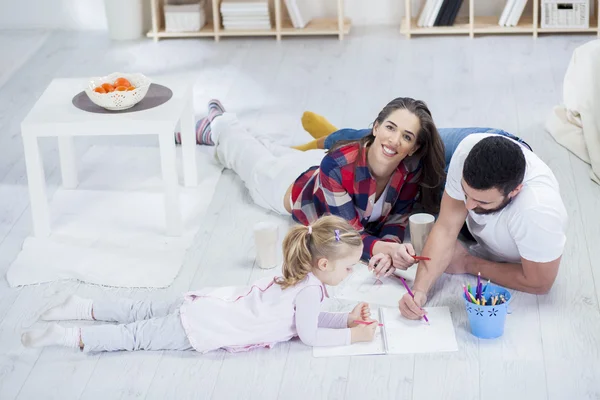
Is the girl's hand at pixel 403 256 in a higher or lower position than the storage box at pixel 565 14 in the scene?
lower

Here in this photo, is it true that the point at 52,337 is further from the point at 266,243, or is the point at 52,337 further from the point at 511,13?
the point at 511,13

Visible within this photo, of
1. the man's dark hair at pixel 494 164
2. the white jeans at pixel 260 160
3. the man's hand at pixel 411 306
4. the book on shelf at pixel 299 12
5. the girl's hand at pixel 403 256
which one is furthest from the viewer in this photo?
the book on shelf at pixel 299 12

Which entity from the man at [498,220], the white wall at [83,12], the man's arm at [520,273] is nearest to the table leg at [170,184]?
the man at [498,220]

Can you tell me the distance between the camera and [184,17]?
5.30 meters

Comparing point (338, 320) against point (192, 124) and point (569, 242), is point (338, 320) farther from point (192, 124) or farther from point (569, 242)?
point (192, 124)

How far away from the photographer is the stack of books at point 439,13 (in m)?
5.18

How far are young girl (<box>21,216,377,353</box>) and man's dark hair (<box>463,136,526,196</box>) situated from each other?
35cm

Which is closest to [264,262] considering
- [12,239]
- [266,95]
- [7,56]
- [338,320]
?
[338,320]

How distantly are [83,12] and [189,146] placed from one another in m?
2.20

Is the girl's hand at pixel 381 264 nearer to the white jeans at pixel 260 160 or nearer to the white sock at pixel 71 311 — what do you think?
the white jeans at pixel 260 160

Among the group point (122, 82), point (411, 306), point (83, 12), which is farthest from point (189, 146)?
point (83, 12)

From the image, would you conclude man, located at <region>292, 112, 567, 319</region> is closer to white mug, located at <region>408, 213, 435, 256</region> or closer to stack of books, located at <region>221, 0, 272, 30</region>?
white mug, located at <region>408, 213, 435, 256</region>

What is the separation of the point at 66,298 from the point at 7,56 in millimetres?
2640

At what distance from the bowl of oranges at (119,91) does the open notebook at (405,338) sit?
1090 mm
